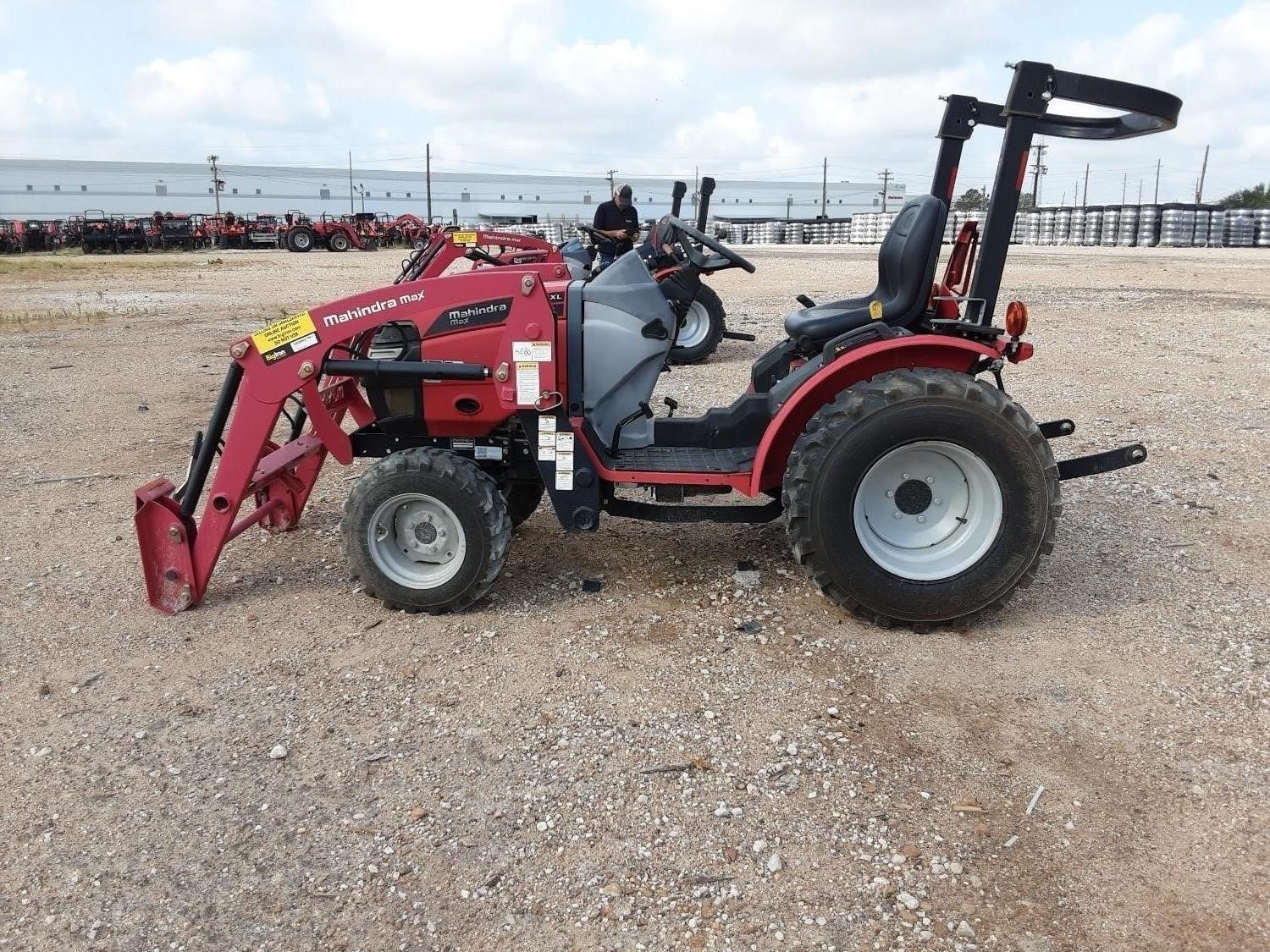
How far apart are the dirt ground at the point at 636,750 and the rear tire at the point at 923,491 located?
0.67ft

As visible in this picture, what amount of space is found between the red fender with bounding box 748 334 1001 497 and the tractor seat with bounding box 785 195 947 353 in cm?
24

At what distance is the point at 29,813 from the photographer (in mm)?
2785

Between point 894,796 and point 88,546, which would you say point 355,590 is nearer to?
point 88,546

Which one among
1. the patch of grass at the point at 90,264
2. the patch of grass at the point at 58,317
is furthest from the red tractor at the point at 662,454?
the patch of grass at the point at 90,264

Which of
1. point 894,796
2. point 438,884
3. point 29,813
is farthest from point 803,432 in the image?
point 29,813

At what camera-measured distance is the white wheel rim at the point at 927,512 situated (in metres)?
3.82

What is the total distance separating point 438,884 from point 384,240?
39.0 metres

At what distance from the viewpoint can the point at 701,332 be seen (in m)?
9.93

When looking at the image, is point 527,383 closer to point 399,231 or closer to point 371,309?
point 371,309

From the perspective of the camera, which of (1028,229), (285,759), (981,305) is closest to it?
(285,759)

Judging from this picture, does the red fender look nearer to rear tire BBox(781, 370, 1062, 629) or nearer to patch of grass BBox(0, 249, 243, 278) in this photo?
rear tire BBox(781, 370, 1062, 629)

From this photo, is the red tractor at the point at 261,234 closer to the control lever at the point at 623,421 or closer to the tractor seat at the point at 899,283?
the control lever at the point at 623,421

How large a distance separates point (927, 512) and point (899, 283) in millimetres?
991

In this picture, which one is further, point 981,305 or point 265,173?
point 265,173
